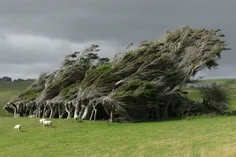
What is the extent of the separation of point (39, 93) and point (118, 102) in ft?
52.8

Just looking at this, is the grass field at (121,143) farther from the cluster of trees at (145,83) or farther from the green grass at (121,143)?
the cluster of trees at (145,83)

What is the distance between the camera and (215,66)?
151 feet

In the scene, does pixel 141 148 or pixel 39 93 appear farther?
pixel 39 93

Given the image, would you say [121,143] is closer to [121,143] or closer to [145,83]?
[121,143]

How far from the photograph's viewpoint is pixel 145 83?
135ft

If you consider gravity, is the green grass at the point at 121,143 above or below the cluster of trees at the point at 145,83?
below

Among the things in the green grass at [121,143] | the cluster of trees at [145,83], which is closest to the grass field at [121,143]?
the green grass at [121,143]

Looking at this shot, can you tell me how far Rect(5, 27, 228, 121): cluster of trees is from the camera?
136 ft

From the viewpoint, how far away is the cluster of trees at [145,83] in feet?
136

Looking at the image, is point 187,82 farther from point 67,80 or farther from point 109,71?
point 67,80

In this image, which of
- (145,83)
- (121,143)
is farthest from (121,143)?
(145,83)

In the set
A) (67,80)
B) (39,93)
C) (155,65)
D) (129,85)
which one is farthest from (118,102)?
(39,93)

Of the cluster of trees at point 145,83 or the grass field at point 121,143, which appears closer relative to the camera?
the grass field at point 121,143

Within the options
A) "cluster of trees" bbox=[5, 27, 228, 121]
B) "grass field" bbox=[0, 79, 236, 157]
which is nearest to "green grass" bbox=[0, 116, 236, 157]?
"grass field" bbox=[0, 79, 236, 157]
